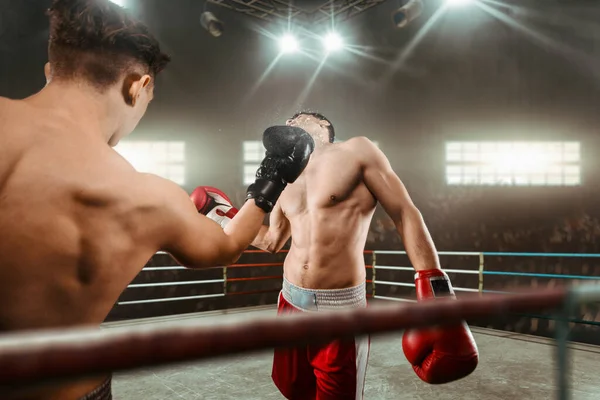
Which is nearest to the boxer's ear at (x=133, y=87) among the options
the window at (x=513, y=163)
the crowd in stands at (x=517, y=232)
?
the crowd in stands at (x=517, y=232)

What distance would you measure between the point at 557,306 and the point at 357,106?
6.28 meters

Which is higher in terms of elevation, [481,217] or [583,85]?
[583,85]

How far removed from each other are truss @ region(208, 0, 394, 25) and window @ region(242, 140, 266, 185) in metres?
1.93

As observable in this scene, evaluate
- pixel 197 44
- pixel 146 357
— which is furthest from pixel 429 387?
pixel 197 44

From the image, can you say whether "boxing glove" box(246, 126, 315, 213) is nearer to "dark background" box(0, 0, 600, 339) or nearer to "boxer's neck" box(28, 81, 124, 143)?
"boxer's neck" box(28, 81, 124, 143)

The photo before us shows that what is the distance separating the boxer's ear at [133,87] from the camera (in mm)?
947

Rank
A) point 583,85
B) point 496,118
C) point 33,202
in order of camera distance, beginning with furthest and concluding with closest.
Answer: point 496,118, point 583,85, point 33,202

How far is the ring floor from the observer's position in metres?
2.68

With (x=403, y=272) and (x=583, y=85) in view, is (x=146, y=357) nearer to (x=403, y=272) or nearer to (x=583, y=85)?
(x=403, y=272)

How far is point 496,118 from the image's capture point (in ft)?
19.8

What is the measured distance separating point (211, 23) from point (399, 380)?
17.2ft

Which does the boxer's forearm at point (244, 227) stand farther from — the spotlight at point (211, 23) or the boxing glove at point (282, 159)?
the spotlight at point (211, 23)

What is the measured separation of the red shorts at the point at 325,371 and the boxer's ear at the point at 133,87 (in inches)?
38.7

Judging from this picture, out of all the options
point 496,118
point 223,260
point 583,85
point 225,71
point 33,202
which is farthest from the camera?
point 225,71
